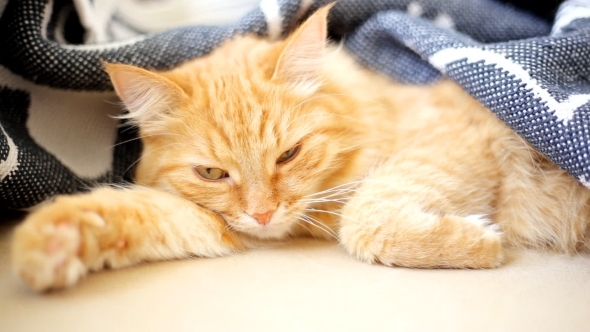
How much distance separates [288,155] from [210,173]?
18 centimetres

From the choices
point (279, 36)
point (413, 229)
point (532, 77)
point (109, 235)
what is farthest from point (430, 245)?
point (279, 36)

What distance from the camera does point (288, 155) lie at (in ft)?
3.81

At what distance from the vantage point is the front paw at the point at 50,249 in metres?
0.85

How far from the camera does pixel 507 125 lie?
1159 mm

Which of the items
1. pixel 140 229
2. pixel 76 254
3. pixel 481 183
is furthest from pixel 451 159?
pixel 76 254

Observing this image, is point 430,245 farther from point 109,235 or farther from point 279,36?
point 279,36

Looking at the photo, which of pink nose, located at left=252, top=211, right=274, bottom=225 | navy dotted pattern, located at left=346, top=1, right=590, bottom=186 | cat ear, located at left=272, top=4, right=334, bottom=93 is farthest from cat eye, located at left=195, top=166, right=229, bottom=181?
navy dotted pattern, located at left=346, top=1, right=590, bottom=186

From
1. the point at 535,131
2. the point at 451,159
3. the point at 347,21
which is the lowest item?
the point at 451,159

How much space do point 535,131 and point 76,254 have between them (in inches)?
37.4

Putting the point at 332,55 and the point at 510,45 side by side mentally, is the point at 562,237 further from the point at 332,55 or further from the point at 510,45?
the point at 332,55

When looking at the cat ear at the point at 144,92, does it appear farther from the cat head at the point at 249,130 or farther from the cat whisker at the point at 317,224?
the cat whisker at the point at 317,224

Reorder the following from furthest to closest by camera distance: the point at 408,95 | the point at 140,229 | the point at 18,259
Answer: the point at 408,95 → the point at 140,229 → the point at 18,259

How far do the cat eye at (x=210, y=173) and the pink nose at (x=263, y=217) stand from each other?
0.12 metres

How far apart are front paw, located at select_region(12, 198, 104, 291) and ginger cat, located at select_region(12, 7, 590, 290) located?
0.11 feet
